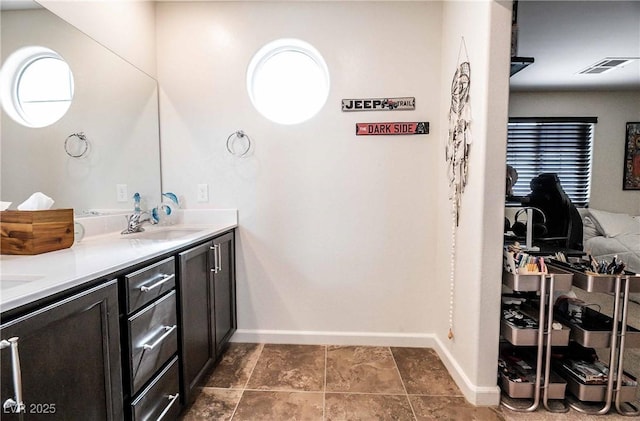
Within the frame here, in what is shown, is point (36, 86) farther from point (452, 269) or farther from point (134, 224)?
point (452, 269)

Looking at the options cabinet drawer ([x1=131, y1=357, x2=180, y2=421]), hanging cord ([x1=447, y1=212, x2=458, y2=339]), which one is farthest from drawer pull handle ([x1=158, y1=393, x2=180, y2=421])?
hanging cord ([x1=447, y1=212, x2=458, y2=339])

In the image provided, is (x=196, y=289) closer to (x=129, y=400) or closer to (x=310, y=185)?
(x=129, y=400)

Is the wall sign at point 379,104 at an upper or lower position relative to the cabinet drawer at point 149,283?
upper

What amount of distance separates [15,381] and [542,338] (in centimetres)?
207

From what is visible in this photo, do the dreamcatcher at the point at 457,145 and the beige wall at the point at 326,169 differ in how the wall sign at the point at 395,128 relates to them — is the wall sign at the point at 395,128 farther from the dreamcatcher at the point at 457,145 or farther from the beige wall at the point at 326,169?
the dreamcatcher at the point at 457,145

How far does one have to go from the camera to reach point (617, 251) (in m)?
3.12

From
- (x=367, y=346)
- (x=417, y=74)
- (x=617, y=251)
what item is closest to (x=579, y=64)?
(x=617, y=251)

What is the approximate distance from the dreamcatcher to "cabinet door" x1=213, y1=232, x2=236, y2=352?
59.7 inches

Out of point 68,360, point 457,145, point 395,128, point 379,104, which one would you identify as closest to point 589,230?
point 457,145

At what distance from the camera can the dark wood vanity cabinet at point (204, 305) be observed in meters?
1.43

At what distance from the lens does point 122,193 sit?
1.89 metres

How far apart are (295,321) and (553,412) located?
5.27ft

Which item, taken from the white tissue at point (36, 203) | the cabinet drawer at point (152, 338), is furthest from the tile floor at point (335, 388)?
the white tissue at point (36, 203)

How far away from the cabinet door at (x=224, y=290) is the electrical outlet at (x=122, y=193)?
704 millimetres
